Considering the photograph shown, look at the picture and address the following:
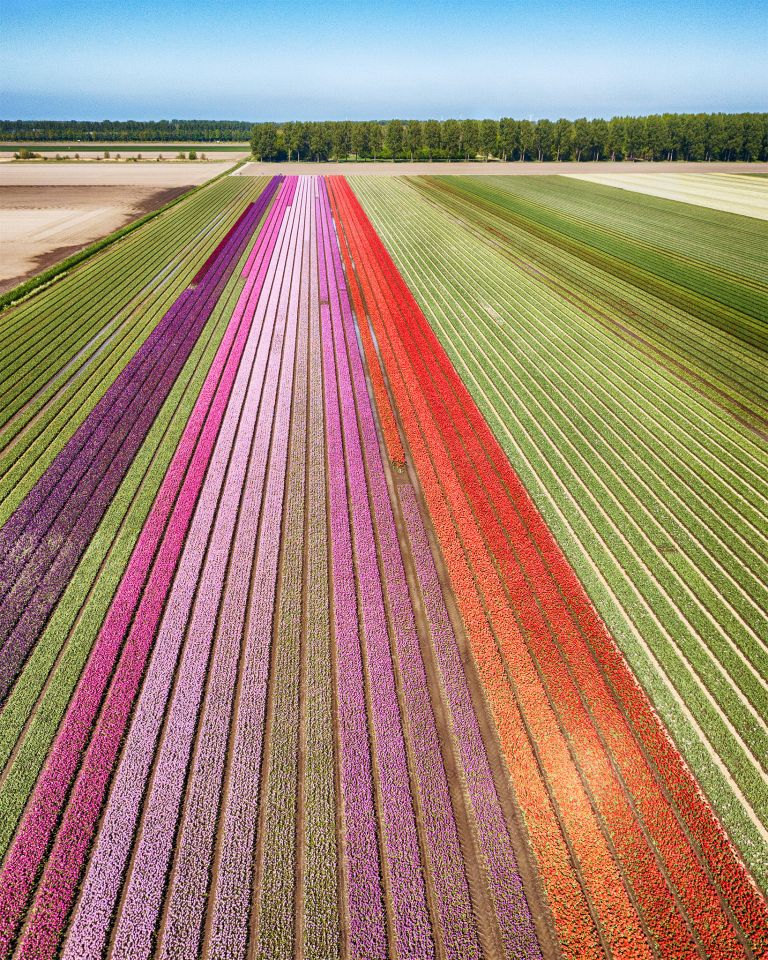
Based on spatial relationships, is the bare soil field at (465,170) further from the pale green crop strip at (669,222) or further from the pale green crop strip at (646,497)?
the pale green crop strip at (646,497)

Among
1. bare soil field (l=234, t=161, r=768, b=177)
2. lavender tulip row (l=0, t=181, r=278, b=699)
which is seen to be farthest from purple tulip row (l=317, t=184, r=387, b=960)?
bare soil field (l=234, t=161, r=768, b=177)

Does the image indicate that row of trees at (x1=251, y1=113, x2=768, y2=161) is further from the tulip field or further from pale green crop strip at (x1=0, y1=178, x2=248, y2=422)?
the tulip field

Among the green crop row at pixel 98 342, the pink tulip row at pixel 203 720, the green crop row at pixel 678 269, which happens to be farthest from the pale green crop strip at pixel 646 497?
the green crop row at pixel 98 342

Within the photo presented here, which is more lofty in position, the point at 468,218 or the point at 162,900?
the point at 468,218

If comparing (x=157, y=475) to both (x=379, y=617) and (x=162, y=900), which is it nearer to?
(x=379, y=617)

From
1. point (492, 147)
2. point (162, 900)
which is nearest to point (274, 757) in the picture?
point (162, 900)
